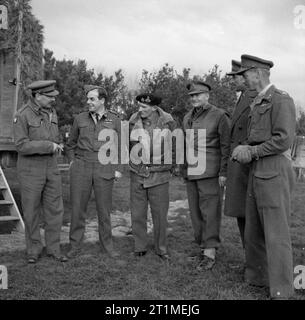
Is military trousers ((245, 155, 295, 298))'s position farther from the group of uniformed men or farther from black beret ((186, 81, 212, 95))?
black beret ((186, 81, 212, 95))

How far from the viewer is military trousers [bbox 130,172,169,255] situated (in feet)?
17.9

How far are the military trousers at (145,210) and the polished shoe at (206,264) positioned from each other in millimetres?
531

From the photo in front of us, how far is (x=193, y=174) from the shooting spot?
5.20 m

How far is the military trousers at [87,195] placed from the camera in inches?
213

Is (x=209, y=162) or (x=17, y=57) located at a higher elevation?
(x=17, y=57)

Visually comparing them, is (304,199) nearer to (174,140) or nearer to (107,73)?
(174,140)

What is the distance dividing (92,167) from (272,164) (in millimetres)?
2179

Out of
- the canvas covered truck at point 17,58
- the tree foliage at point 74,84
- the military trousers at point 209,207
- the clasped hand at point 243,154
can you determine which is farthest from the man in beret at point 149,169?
the tree foliage at point 74,84

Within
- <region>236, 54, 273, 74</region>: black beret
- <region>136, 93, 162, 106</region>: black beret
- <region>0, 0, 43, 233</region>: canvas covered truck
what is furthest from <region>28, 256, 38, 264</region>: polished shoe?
<region>0, 0, 43, 233</region>: canvas covered truck

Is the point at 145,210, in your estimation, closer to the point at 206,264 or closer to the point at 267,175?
the point at 206,264

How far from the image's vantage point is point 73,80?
45.1 ft

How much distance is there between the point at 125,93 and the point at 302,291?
38.3ft

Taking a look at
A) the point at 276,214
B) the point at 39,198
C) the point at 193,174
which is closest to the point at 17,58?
the point at 39,198

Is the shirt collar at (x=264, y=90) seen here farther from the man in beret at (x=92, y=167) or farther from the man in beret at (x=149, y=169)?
the man in beret at (x=92, y=167)
